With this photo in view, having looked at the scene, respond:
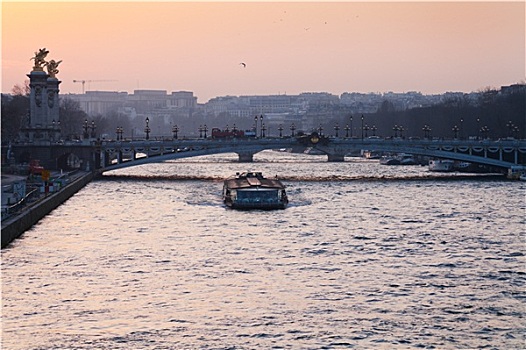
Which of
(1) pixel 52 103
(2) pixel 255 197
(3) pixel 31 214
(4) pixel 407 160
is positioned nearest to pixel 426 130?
(4) pixel 407 160

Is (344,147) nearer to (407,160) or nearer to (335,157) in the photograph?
(407,160)

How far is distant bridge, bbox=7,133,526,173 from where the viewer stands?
65688mm

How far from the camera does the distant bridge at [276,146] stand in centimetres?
6569

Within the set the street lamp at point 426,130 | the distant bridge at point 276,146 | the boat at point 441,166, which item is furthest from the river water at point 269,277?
the street lamp at point 426,130

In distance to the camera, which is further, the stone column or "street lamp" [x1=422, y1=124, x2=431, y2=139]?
"street lamp" [x1=422, y1=124, x2=431, y2=139]

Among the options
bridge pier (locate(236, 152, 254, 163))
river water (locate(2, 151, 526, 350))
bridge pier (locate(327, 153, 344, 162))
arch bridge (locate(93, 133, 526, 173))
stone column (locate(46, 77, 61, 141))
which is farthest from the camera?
bridge pier (locate(327, 153, 344, 162))

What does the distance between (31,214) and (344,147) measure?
114ft

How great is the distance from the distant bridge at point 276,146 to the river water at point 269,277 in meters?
18.8

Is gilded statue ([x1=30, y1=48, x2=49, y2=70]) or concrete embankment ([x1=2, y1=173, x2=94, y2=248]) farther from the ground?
gilded statue ([x1=30, y1=48, x2=49, y2=70])

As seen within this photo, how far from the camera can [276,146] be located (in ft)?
227

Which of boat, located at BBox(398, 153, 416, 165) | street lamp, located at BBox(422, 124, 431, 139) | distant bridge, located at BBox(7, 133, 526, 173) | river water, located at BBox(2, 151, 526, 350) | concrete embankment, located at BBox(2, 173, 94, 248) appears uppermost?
street lamp, located at BBox(422, 124, 431, 139)

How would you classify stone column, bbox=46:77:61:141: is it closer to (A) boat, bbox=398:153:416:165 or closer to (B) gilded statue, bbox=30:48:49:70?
(B) gilded statue, bbox=30:48:49:70

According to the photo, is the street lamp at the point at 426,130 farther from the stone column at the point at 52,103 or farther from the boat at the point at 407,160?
the stone column at the point at 52,103

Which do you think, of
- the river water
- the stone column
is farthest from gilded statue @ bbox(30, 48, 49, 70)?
the river water
